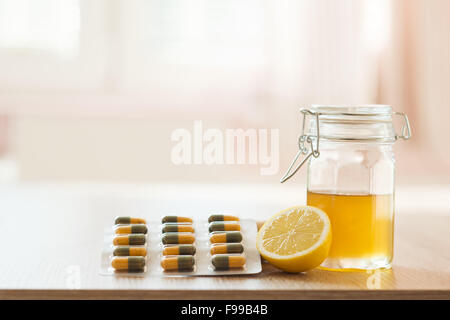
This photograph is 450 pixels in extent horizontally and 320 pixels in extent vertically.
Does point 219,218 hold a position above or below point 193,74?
below

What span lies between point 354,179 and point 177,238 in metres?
0.23

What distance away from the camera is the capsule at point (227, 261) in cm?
77

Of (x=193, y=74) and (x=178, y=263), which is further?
(x=193, y=74)

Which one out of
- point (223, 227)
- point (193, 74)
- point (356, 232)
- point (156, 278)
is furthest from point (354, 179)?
point (193, 74)

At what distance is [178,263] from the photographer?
77cm

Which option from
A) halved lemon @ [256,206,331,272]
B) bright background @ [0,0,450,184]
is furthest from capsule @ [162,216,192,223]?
bright background @ [0,0,450,184]

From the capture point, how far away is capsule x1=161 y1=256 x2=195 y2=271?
761mm

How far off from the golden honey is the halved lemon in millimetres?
27

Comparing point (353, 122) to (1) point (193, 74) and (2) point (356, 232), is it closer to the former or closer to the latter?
(2) point (356, 232)

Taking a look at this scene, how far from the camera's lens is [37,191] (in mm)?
1808

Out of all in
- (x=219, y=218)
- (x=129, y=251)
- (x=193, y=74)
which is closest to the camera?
(x=129, y=251)

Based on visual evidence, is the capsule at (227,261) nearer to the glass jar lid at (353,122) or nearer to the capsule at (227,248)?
the capsule at (227,248)

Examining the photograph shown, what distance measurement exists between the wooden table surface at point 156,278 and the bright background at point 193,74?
1658 millimetres
